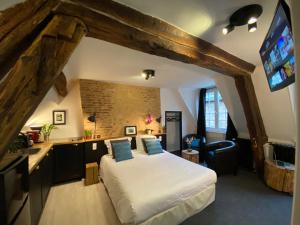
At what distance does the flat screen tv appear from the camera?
1.07 m

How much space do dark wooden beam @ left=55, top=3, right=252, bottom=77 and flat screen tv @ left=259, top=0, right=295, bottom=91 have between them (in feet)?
2.35

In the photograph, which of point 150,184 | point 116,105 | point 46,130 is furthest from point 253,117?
point 46,130

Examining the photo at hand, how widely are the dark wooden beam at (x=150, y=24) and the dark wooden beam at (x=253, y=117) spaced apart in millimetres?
1146

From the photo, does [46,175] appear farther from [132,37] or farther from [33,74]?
[132,37]

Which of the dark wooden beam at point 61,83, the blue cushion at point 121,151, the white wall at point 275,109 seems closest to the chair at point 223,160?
the white wall at point 275,109

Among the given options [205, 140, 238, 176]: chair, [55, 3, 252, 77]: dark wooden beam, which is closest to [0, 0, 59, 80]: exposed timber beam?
[55, 3, 252, 77]: dark wooden beam

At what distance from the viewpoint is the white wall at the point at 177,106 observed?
5321 millimetres

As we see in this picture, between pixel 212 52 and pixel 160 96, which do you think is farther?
pixel 160 96

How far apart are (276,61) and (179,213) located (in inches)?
85.9

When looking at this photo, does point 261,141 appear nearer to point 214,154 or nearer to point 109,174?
point 214,154

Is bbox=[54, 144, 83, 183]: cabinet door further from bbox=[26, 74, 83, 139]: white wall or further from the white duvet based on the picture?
the white duvet

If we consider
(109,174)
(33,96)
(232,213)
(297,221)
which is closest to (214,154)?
(232,213)

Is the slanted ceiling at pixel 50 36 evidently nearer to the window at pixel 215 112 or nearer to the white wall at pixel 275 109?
the white wall at pixel 275 109

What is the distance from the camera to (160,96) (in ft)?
17.1
